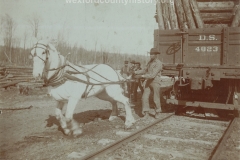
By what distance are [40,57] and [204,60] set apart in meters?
4.89

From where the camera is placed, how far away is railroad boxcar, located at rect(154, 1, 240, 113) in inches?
280

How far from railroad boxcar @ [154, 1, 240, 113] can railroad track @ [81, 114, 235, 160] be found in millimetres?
1090

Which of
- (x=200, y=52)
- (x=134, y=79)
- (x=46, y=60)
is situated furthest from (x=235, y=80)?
(x=46, y=60)

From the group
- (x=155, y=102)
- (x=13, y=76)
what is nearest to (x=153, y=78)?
(x=155, y=102)

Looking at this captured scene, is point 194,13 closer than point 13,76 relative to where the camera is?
Yes

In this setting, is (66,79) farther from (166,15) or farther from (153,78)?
(166,15)

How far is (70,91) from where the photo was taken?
18.6 ft

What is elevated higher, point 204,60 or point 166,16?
point 166,16

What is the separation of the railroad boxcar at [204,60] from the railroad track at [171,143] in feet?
3.58

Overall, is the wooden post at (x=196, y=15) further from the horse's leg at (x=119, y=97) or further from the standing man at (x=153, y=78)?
the horse's leg at (x=119, y=97)

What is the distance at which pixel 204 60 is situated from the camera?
7.62 meters

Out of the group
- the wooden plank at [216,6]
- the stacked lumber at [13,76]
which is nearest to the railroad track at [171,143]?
the wooden plank at [216,6]

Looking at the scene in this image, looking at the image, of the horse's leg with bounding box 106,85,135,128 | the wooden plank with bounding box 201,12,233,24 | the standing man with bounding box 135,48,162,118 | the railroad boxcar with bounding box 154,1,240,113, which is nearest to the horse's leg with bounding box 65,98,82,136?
the horse's leg with bounding box 106,85,135,128

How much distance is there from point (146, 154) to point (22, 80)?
12.6 meters
